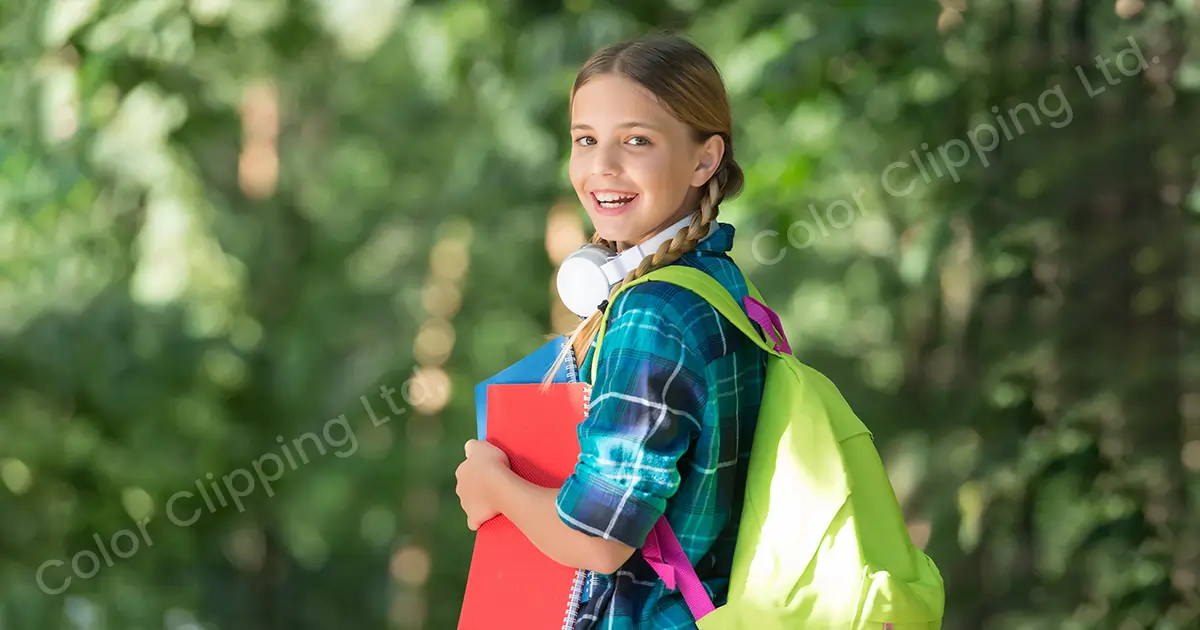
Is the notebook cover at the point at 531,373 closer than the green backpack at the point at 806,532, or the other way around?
the green backpack at the point at 806,532

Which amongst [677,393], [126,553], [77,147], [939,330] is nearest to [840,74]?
[939,330]

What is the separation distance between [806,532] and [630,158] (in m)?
0.42

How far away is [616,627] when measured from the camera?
1188mm

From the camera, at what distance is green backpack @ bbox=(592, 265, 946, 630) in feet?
3.71

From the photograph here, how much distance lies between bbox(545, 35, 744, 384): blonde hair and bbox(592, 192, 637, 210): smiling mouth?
0.06m

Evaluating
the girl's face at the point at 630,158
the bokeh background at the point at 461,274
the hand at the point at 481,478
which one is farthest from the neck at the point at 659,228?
the bokeh background at the point at 461,274

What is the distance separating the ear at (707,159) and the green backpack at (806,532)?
15 centimetres

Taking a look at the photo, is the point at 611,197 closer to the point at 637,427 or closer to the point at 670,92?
the point at 670,92

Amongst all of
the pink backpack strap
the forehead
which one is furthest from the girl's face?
the pink backpack strap

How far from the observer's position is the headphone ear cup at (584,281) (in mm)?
1268

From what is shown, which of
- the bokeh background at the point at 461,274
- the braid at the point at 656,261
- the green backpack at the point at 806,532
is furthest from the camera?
the bokeh background at the point at 461,274

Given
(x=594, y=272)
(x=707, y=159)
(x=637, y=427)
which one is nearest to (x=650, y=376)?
(x=637, y=427)

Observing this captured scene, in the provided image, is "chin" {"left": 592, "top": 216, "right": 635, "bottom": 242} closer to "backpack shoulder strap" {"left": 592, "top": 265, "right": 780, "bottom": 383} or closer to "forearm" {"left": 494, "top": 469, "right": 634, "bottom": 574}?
"backpack shoulder strap" {"left": 592, "top": 265, "right": 780, "bottom": 383}

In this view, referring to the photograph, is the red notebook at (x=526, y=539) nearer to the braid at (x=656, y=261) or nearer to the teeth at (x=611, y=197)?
the braid at (x=656, y=261)
